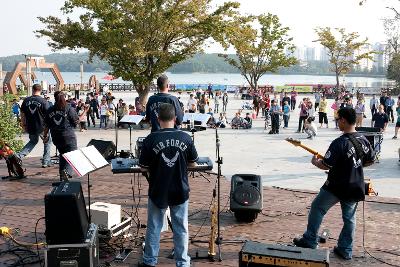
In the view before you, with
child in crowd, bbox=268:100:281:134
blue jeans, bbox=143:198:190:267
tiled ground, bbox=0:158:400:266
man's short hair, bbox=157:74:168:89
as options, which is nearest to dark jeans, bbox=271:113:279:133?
child in crowd, bbox=268:100:281:134

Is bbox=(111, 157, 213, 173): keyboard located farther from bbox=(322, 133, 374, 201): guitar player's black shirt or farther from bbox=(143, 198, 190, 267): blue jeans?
bbox=(322, 133, 374, 201): guitar player's black shirt

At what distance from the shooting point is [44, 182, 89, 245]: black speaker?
16.0ft

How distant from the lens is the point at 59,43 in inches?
902

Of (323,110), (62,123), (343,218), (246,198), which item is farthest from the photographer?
(323,110)

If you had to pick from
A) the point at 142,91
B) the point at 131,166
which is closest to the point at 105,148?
the point at 131,166

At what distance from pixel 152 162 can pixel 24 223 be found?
10.5 feet

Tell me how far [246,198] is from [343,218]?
1664 mm

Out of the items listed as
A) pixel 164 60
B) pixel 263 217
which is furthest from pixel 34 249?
pixel 164 60

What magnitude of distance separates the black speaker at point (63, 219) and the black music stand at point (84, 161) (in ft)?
2.09

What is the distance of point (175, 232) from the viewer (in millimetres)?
5035

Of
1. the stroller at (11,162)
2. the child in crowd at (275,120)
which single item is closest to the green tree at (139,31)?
the child in crowd at (275,120)

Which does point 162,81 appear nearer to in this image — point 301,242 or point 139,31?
point 301,242

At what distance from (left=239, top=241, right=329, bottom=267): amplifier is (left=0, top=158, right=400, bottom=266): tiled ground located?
1.24m

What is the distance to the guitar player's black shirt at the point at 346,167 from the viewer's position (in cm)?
548
